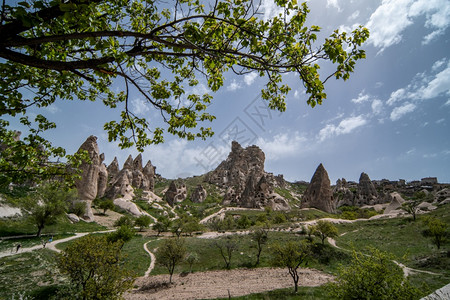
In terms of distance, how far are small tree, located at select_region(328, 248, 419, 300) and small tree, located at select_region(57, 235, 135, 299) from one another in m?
10.1

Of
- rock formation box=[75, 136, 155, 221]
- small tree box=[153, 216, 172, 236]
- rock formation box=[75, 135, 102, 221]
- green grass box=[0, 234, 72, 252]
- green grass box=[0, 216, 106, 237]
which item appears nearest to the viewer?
green grass box=[0, 234, 72, 252]

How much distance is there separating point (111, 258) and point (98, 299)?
1885 millimetres

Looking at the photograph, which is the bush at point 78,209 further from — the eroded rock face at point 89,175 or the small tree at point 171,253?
the small tree at point 171,253

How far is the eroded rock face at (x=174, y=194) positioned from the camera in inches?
2990

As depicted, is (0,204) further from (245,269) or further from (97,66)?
(97,66)

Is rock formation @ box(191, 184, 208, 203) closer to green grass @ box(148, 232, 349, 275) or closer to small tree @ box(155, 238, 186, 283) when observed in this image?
green grass @ box(148, 232, 349, 275)

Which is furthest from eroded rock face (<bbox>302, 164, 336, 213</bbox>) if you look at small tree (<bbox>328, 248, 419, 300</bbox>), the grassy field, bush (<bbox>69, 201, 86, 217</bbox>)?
bush (<bbox>69, 201, 86, 217</bbox>)

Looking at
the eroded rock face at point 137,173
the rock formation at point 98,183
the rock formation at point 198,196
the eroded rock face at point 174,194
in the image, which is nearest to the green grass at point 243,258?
the rock formation at point 98,183

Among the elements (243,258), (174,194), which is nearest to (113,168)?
(174,194)

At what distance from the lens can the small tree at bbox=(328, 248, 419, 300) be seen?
22.7ft

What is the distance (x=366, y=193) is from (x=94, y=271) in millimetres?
107947

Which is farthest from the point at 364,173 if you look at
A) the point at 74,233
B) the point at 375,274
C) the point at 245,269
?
the point at 74,233

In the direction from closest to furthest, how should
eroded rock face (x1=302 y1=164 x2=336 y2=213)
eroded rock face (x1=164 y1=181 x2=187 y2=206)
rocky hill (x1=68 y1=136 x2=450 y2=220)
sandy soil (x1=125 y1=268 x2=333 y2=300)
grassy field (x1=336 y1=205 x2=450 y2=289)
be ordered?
1. sandy soil (x1=125 y1=268 x2=333 y2=300)
2. grassy field (x1=336 y1=205 x2=450 y2=289)
3. rocky hill (x1=68 y1=136 x2=450 y2=220)
4. eroded rock face (x1=302 y1=164 x2=336 y2=213)
5. eroded rock face (x1=164 y1=181 x2=187 y2=206)

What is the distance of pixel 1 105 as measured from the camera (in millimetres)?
3717
